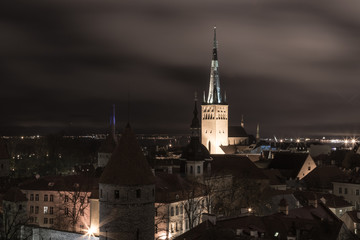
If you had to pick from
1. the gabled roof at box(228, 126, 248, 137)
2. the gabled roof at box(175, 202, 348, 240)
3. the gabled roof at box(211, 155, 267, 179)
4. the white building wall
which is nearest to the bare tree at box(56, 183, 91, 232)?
the gabled roof at box(175, 202, 348, 240)

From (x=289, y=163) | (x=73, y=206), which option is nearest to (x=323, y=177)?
(x=289, y=163)

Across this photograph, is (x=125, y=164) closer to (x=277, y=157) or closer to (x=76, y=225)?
(x=76, y=225)

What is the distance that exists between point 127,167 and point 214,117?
9825 cm

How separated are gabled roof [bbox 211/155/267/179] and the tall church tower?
4613 cm

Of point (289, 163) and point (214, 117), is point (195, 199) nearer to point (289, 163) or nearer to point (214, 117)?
point (289, 163)

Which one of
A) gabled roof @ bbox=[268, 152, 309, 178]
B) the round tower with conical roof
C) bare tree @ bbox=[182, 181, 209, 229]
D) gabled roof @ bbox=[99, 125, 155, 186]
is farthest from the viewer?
gabled roof @ bbox=[268, 152, 309, 178]

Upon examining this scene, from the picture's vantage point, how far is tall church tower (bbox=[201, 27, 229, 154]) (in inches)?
5231

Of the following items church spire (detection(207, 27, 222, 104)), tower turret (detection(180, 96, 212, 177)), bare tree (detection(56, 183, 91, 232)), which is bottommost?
bare tree (detection(56, 183, 91, 232))

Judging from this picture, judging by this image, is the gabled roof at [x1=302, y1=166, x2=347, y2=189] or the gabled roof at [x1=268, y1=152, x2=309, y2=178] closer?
the gabled roof at [x1=302, y1=166, x2=347, y2=189]

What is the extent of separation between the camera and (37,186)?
63.3 meters

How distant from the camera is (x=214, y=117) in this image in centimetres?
13312

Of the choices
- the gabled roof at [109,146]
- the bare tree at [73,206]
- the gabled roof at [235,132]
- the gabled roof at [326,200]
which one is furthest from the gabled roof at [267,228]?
the gabled roof at [235,132]

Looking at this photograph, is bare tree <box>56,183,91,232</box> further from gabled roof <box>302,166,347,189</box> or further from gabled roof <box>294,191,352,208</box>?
gabled roof <box>302,166,347,189</box>

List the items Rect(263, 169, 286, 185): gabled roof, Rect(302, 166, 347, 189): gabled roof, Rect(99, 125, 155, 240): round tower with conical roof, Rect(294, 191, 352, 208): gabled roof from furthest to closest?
1. Rect(263, 169, 286, 185): gabled roof
2. Rect(302, 166, 347, 189): gabled roof
3. Rect(294, 191, 352, 208): gabled roof
4. Rect(99, 125, 155, 240): round tower with conical roof
